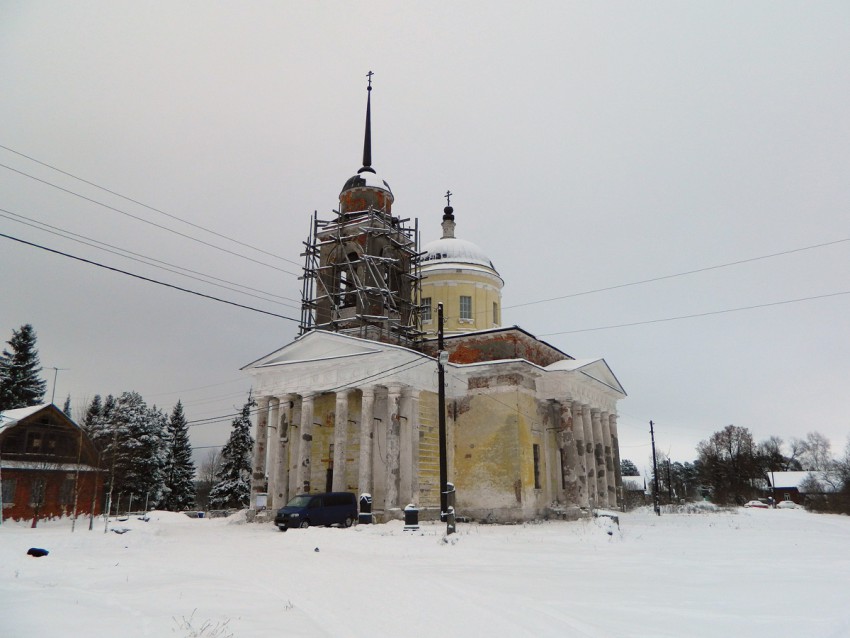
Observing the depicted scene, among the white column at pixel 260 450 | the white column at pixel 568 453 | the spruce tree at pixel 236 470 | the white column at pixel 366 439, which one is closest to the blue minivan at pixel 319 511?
the white column at pixel 366 439

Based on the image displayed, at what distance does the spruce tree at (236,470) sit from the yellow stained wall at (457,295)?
1724 centimetres

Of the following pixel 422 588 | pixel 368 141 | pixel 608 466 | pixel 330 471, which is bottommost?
pixel 422 588

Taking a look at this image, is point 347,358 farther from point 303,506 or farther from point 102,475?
point 102,475

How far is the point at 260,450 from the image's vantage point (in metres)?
27.7

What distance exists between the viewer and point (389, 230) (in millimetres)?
31375

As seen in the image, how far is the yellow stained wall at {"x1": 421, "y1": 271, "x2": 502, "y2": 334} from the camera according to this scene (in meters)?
35.6

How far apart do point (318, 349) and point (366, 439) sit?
198 inches

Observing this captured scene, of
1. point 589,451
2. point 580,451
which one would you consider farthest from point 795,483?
point 580,451

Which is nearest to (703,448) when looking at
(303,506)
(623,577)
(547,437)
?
(547,437)

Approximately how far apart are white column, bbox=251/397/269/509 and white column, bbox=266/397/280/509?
12.4 inches

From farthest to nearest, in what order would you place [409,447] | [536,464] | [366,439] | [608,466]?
[608,466], [536,464], [409,447], [366,439]

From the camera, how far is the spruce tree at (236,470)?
4434cm

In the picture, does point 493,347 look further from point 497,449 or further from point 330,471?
point 330,471

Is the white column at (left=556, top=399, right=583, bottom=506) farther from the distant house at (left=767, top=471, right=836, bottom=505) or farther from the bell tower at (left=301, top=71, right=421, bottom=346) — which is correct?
the distant house at (left=767, top=471, right=836, bottom=505)
